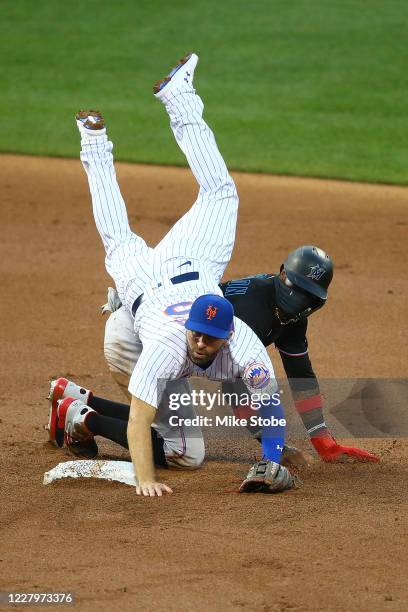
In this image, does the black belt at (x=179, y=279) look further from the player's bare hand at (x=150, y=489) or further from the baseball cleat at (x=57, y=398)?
the player's bare hand at (x=150, y=489)

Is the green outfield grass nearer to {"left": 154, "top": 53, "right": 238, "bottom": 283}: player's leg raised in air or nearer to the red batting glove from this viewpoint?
{"left": 154, "top": 53, "right": 238, "bottom": 283}: player's leg raised in air

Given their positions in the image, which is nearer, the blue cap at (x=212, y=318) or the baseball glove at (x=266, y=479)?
the blue cap at (x=212, y=318)

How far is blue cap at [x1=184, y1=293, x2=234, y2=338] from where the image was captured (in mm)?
4707

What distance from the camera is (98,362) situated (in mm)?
7320

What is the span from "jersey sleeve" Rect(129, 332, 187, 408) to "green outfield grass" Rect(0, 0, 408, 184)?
7.34 meters

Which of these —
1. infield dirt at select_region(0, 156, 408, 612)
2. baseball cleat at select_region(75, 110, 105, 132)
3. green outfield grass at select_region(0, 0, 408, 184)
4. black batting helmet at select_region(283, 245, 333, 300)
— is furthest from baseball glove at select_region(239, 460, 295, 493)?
green outfield grass at select_region(0, 0, 408, 184)

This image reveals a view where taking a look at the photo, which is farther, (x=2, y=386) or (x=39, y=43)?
(x=39, y=43)

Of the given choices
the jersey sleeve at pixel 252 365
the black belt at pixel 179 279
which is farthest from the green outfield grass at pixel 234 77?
the jersey sleeve at pixel 252 365

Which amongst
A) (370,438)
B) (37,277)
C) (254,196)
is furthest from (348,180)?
(370,438)

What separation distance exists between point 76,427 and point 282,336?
3.79 feet

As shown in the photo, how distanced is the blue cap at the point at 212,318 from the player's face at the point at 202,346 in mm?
28

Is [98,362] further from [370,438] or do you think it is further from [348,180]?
[348,180]

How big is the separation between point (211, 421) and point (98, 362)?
1.47 meters

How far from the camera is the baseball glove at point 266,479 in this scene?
486 centimetres
